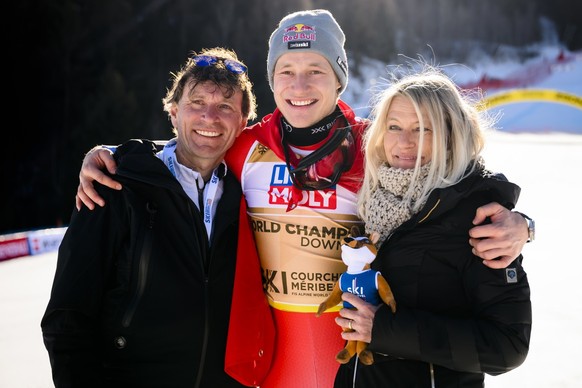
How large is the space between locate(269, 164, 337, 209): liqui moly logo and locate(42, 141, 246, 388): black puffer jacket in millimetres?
389

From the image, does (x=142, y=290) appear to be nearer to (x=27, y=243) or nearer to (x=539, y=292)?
(x=539, y=292)

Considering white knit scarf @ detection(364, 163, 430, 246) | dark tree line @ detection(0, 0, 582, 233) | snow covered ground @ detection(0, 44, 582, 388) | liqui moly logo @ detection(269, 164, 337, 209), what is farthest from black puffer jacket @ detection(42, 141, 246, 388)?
dark tree line @ detection(0, 0, 582, 233)

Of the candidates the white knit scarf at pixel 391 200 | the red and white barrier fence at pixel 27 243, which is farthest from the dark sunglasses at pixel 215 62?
the red and white barrier fence at pixel 27 243

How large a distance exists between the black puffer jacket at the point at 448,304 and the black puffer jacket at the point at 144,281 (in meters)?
0.64

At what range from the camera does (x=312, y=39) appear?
7.08 feet

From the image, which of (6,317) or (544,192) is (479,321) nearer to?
(6,317)

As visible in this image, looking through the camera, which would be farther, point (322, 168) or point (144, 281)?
point (322, 168)

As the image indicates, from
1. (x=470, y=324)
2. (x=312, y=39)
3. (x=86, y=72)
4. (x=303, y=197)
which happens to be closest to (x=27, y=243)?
(x=303, y=197)

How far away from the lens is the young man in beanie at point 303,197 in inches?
83.0

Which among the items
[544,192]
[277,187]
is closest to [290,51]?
[277,187]

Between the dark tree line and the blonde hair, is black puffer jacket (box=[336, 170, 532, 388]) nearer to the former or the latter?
the blonde hair

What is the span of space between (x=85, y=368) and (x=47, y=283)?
3.34 m

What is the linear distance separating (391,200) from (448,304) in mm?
371

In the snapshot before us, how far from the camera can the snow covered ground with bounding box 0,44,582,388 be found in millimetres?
2852
